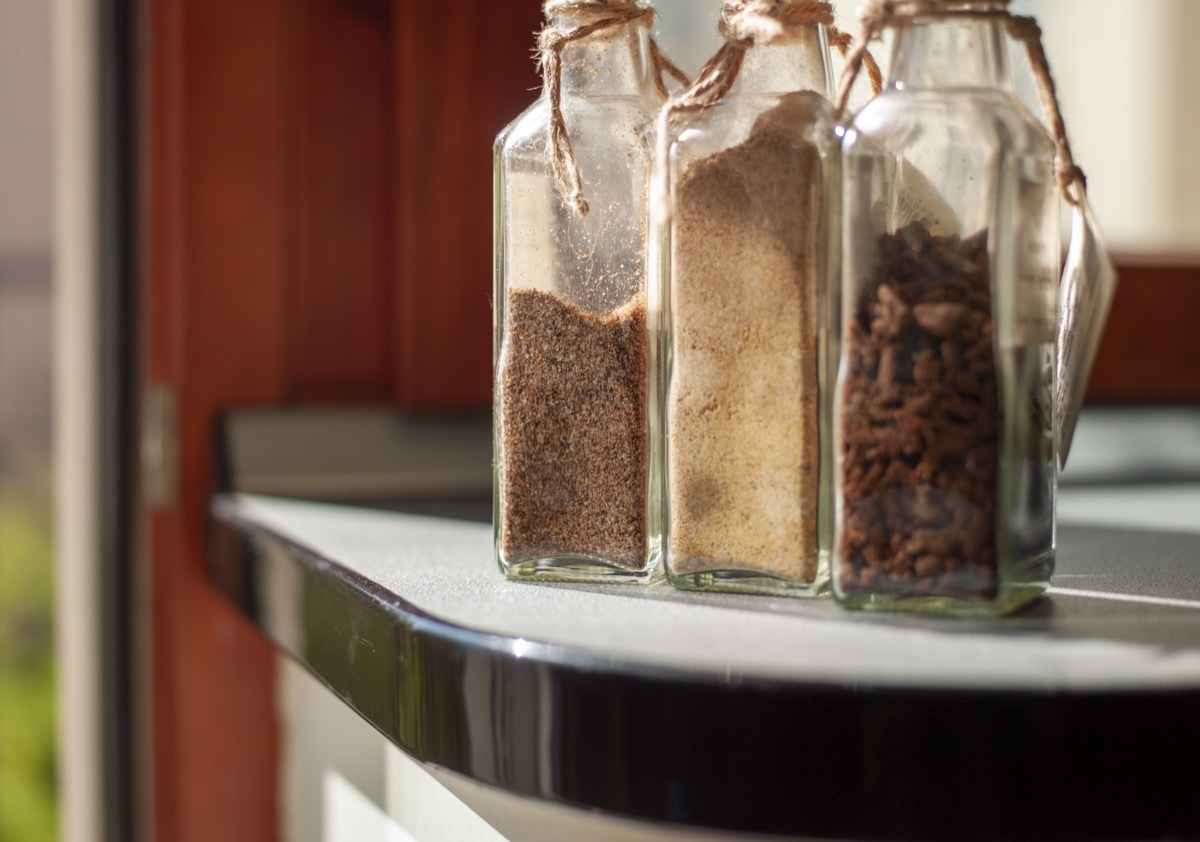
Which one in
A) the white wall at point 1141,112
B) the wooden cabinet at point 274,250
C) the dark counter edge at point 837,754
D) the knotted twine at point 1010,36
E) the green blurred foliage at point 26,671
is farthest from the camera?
the white wall at point 1141,112

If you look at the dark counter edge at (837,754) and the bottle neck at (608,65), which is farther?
the bottle neck at (608,65)

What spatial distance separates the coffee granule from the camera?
0.41m

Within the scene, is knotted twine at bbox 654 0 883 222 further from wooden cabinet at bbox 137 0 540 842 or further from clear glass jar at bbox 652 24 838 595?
wooden cabinet at bbox 137 0 540 842

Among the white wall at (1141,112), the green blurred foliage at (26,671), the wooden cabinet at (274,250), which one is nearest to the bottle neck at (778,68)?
the wooden cabinet at (274,250)

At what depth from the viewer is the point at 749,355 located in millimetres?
454

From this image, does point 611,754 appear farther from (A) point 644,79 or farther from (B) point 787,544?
(A) point 644,79

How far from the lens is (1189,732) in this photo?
1.06 ft

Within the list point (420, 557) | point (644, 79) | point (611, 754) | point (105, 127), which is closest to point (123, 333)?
point (105, 127)

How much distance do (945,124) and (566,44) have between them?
0.17 metres

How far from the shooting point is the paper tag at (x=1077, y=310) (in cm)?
50

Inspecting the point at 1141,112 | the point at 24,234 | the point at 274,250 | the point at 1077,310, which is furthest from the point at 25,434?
the point at 1141,112

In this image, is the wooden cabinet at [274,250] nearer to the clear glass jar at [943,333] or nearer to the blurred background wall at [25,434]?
the clear glass jar at [943,333]

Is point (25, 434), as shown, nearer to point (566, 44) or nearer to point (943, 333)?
point (566, 44)

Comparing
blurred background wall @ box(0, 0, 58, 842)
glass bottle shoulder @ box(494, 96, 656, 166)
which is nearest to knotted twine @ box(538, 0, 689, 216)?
glass bottle shoulder @ box(494, 96, 656, 166)
